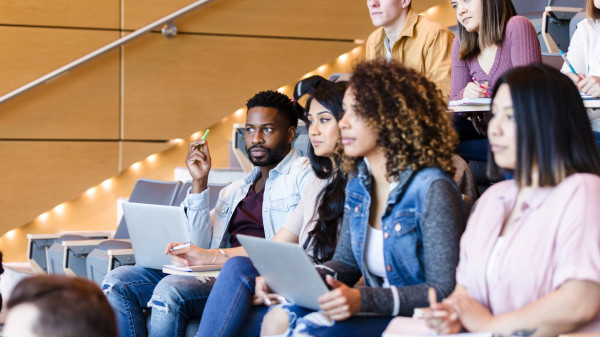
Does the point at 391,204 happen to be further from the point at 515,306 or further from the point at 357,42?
the point at 357,42

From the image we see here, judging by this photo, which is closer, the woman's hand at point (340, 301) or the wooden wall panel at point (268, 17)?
the woman's hand at point (340, 301)

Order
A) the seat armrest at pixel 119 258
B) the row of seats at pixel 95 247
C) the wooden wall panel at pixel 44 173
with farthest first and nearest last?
1. the wooden wall panel at pixel 44 173
2. the row of seats at pixel 95 247
3. the seat armrest at pixel 119 258

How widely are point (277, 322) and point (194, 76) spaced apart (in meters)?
3.12

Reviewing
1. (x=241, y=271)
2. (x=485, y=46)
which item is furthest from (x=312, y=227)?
(x=485, y=46)

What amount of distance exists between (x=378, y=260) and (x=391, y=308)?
0.20m

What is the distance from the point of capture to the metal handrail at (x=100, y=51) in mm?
4344

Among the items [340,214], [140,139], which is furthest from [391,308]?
[140,139]

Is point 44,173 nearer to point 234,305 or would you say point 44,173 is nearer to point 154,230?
point 154,230

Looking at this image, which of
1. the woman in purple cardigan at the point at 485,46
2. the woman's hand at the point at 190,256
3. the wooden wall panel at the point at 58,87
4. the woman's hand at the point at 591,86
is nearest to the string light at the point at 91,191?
the wooden wall panel at the point at 58,87

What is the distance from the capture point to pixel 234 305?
2041mm

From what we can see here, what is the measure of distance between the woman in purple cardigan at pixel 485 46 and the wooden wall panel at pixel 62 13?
2.54 metres

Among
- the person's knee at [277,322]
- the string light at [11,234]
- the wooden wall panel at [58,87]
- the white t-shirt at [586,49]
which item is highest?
the white t-shirt at [586,49]

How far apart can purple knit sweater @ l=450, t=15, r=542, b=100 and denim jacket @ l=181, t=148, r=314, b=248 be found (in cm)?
62

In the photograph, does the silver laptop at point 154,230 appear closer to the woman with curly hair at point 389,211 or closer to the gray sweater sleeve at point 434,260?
the woman with curly hair at point 389,211
